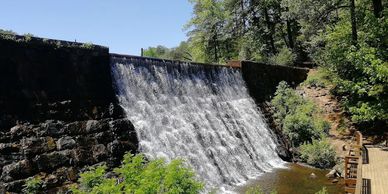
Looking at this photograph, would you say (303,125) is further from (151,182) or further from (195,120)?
(151,182)

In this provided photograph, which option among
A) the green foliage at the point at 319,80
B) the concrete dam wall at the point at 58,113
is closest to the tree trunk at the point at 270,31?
the green foliage at the point at 319,80

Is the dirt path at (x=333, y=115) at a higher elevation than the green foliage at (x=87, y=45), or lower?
lower

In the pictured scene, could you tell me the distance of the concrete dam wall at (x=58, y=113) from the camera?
10797 mm

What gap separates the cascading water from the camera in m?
15.1

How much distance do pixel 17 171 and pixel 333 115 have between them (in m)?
18.7

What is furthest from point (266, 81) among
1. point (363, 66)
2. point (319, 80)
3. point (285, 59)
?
point (285, 59)

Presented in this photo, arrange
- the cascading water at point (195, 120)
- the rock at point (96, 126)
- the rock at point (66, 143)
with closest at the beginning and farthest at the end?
1. the rock at point (66, 143)
2. the rock at point (96, 126)
3. the cascading water at point (195, 120)

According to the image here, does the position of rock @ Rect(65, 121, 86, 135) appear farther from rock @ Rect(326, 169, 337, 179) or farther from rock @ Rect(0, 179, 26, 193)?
rock @ Rect(326, 169, 337, 179)

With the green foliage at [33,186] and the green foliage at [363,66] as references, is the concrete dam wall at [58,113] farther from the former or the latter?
the green foliage at [363,66]

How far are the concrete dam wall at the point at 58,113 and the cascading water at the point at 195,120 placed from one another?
0.25m

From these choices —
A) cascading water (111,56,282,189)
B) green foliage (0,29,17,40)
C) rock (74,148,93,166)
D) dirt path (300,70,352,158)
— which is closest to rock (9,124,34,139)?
rock (74,148,93,166)

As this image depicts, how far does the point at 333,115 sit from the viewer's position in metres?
23.3

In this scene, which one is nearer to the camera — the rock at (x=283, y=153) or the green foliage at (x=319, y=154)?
the green foliage at (x=319, y=154)

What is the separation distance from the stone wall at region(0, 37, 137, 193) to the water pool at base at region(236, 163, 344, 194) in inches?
218
